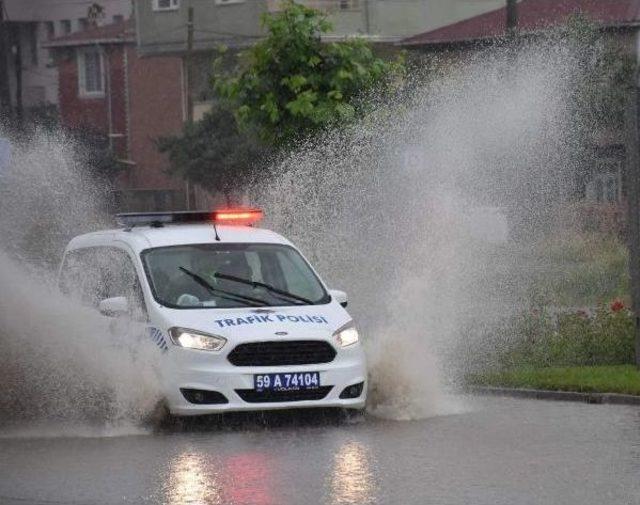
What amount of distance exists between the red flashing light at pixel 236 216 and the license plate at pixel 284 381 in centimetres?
253

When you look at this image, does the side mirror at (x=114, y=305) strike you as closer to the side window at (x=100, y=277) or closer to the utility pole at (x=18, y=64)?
the side window at (x=100, y=277)

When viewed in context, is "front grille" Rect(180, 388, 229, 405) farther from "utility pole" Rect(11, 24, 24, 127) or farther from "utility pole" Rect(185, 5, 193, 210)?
"utility pole" Rect(11, 24, 24, 127)

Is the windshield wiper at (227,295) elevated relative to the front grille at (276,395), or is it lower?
elevated

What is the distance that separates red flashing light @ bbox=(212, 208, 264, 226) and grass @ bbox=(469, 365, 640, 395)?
3058 millimetres

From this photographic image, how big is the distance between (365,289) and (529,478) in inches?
545

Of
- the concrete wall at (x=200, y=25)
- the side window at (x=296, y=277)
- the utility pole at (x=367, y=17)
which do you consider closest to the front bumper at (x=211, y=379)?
the side window at (x=296, y=277)

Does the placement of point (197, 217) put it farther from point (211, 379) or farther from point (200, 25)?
point (200, 25)

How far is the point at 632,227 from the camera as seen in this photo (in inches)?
744

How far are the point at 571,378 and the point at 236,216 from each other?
366cm

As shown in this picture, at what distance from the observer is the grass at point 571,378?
17.5m

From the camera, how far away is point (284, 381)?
1502 cm

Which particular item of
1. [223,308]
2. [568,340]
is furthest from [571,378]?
[223,308]

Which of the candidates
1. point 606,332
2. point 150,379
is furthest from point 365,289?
point 150,379

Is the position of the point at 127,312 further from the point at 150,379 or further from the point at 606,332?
the point at 606,332
